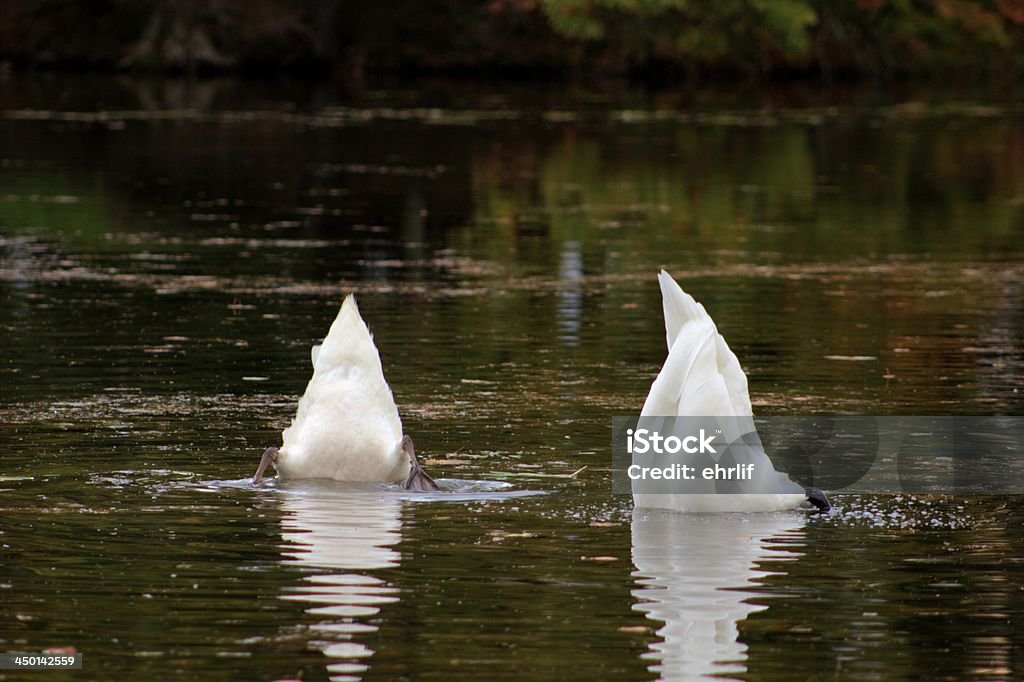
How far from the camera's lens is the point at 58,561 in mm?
8711

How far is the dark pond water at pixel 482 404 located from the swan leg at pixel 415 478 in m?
0.07

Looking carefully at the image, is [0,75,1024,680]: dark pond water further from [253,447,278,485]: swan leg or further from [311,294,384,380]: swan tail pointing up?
[311,294,384,380]: swan tail pointing up

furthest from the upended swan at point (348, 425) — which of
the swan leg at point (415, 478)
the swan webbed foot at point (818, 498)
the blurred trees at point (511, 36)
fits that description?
the blurred trees at point (511, 36)

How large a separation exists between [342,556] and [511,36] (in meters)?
66.1

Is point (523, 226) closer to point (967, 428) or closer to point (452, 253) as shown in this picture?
point (452, 253)

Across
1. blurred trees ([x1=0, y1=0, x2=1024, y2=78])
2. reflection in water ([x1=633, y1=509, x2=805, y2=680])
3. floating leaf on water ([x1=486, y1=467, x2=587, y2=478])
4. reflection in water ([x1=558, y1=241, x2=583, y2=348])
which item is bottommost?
reflection in water ([x1=633, y1=509, x2=805, y2=680])

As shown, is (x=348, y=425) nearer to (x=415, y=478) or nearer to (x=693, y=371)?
(x=415, y=478)

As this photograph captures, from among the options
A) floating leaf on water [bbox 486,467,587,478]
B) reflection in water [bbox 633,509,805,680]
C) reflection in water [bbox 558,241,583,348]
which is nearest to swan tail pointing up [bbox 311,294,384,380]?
floating leaf on water [bbox 486,467,587,478]

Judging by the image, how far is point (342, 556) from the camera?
881 cm

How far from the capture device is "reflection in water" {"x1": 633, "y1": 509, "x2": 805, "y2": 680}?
24.5ft

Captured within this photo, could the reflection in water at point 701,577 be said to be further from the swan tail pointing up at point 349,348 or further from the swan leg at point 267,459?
the swan leg at point 267,459

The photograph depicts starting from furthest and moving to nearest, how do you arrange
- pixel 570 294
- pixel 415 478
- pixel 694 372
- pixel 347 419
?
pixel 570 294
pixel 415 478
pixel 347 419
pixel 694 372

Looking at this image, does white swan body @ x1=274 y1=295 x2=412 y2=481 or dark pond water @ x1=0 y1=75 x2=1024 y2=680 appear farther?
white swan body @ x1=274 y1=295 x2=412 y2=481

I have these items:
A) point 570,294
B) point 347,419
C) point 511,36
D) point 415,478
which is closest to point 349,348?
point 347,419
